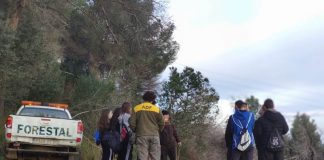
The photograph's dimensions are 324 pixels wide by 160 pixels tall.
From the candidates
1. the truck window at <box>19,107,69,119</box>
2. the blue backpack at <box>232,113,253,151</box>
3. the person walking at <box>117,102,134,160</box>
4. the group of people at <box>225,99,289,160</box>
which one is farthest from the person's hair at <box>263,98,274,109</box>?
the truck window at <box>19,107,69,119</box>

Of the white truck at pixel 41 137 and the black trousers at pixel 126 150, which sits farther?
Answer: the white truck at pixel 41 137

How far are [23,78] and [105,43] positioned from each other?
12.4m

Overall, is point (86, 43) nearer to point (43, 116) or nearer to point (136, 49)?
point (136, 49)

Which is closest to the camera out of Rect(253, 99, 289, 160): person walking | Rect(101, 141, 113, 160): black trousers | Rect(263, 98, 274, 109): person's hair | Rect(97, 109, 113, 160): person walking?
Rect(253, 99, 289, 160): person walking

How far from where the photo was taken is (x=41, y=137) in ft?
44.3

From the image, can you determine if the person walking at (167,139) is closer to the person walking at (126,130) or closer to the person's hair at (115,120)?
the person walking at (126,130)

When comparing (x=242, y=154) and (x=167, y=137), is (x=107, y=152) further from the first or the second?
(x=242, y=154)

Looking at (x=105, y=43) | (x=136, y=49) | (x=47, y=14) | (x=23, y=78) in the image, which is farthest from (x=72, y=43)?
(x=23, y=78)

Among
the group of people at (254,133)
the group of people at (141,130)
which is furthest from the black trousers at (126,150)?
the group of people at (254,133)

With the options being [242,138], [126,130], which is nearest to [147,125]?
[126,130]

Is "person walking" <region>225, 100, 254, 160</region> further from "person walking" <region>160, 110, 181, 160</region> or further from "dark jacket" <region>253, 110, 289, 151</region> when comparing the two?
"person walking" <region>160, 110, 181, 160</region>

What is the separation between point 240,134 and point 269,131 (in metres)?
0.59

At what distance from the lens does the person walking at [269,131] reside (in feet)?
32.9

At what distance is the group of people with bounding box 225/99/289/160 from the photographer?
32.6 ft
